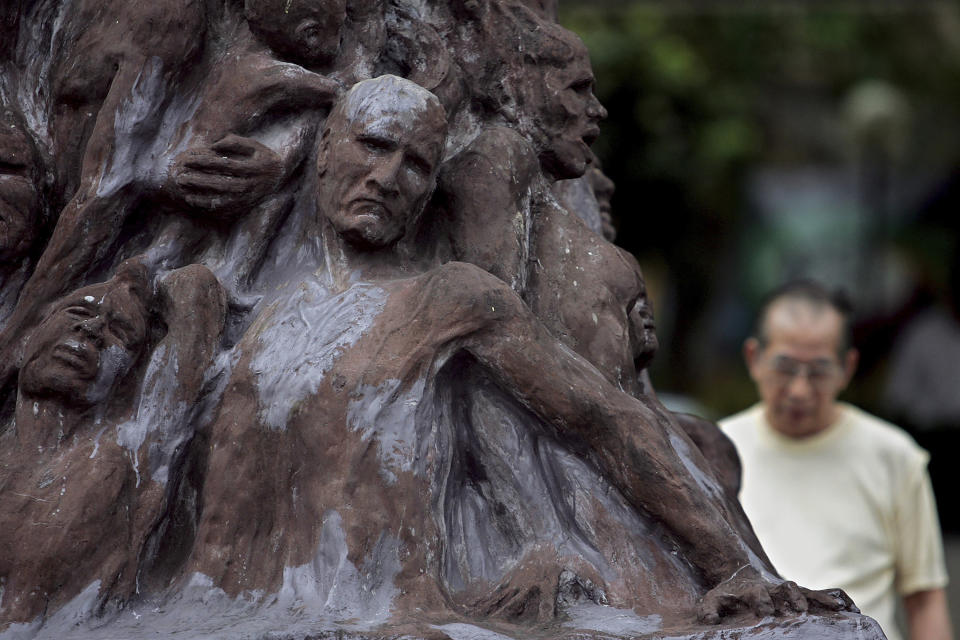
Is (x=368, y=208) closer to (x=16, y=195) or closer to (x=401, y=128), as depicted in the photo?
(x=401, y=128)

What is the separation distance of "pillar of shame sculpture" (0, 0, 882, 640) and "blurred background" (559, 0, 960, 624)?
686cm

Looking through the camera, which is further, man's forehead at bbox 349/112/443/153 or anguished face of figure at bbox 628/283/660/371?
anguished face of figure at bbox 628/283/660/371

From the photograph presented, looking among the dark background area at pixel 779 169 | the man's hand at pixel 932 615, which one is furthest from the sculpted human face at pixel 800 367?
the dark background area at pixel 779 169

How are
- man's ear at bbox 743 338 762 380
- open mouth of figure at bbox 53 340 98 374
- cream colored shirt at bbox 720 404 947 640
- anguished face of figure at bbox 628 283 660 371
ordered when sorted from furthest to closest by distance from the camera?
man's ear at bbox 743 338 762 380, cream colored shirt at bbox 720 404 947 640, anguished face of figure at bbox 628 283 660 371, open mouth of figure at bbox 53 340 98 374

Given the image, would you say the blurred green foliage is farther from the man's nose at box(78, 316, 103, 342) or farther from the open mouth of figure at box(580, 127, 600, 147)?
the man's nose at box(78, 316, 103, 342)

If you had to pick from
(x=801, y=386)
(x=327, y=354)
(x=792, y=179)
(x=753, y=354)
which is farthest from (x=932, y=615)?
(x=792, y=179)

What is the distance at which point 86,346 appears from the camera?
2.83 m

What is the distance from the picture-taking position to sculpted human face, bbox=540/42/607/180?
331 cm

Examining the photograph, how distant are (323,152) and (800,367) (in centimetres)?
215

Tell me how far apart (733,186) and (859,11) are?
1762 millimetres

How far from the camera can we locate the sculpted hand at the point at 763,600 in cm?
267

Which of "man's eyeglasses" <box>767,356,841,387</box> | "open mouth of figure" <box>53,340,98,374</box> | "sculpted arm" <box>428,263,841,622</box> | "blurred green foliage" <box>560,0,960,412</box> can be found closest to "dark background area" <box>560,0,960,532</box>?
"blurred green foliage" <box>560,0,960,412</box>

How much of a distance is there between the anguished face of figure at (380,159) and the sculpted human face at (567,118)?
40cm

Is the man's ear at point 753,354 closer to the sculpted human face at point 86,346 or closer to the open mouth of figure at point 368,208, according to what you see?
the open mouth of figure at point 368,208
